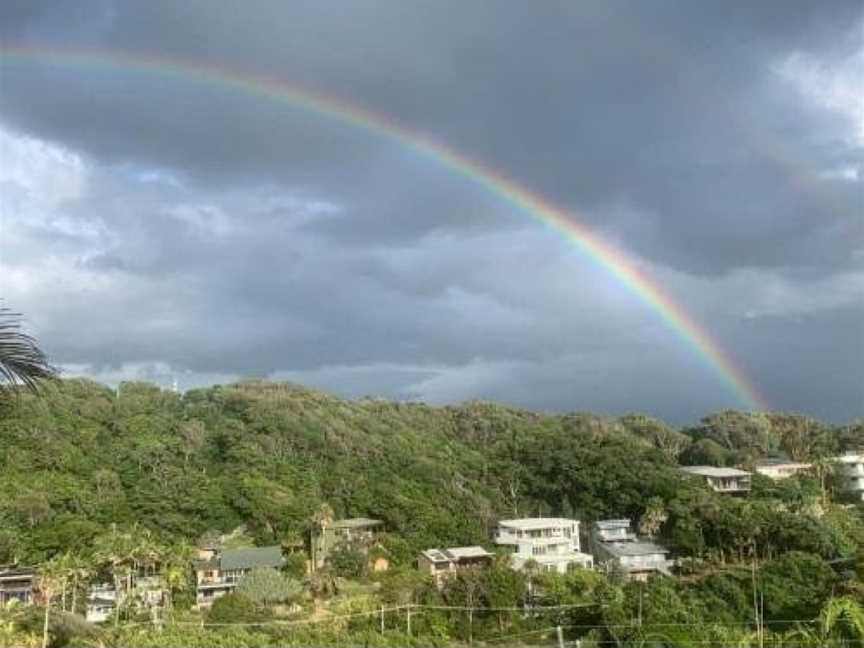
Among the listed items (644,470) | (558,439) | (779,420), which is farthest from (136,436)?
(779,420)

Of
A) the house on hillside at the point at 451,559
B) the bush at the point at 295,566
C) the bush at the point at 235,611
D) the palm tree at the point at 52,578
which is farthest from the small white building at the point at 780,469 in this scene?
the palm tree at the point at 52,578

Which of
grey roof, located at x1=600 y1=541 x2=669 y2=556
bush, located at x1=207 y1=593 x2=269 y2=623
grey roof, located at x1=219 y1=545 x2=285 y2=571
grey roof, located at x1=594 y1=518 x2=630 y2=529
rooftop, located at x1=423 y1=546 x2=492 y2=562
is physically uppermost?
grey roof, located at x1=594 y1=518 x2=630 y2=529

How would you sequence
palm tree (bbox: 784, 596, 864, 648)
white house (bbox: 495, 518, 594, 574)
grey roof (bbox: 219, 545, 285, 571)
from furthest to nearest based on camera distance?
white house (bbox: 495, 518, 594, 574), grey roof (bbox: 219, 545, 285, 571), palm tree (bbox: 784, 596, 864, 648)

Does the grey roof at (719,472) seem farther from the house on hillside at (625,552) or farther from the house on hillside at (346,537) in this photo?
the house on hillside at (346,537)

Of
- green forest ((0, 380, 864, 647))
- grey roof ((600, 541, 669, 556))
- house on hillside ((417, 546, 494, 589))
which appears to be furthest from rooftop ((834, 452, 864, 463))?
house on hillside ((417, 546, 494, 589))

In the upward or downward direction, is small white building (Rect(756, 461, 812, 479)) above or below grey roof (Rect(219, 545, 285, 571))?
above

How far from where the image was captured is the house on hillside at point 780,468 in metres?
45.3

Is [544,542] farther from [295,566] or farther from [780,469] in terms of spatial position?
[780,469]

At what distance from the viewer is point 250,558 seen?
1184 inches

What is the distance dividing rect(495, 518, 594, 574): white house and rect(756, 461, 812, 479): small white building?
14.9 meters

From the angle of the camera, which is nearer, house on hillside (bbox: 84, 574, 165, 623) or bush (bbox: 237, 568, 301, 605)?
house on hillside (bbox: 84, 574, 165, 623)

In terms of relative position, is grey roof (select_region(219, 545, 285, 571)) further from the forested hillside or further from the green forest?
the forested hillside

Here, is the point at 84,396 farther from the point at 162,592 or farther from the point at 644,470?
the point at 644,470

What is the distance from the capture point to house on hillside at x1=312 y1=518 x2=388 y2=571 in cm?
3216
